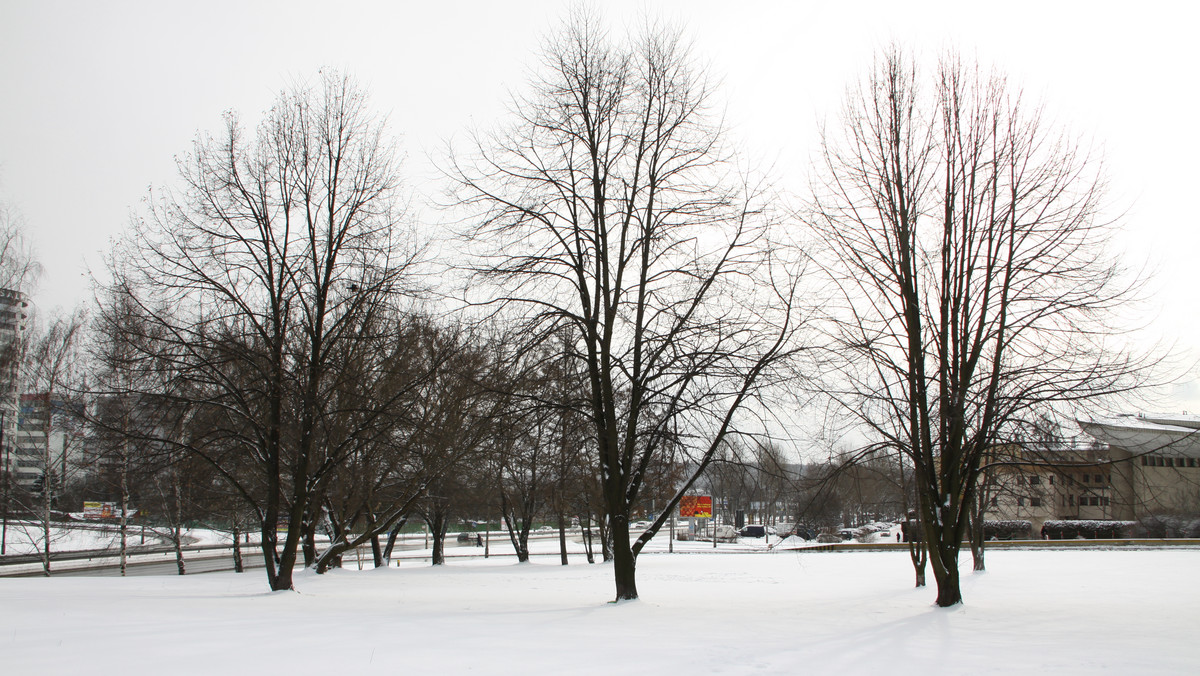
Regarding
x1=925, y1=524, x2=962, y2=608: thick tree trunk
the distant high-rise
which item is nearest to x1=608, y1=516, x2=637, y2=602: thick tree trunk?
x1=925, y1=524, x2=962, y2=608: thick tree trunk

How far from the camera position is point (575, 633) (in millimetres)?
8516

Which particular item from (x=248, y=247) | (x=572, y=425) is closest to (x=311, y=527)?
(x=248, y=247)

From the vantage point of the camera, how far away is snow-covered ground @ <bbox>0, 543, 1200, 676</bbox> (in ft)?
21.7

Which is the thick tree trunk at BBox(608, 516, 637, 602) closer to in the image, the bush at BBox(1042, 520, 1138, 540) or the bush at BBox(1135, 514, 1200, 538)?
the bush at BBox(1135, 514, 1200, 538)

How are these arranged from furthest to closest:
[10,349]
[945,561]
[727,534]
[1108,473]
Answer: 1. [727,534]
2. [10,349]
3. [945,561]
4. [1108,473]

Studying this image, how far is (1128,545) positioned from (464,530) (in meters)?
68.2

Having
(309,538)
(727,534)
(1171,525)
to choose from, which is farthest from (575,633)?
(727,534)

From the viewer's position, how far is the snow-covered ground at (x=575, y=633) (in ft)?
21.7

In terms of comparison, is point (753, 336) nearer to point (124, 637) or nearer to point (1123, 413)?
point (1123, 413)

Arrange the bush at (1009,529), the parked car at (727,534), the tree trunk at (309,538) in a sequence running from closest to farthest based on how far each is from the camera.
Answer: the tree trunk at (309,538) < the bush at (1009,529) < the parked car at (727,534)

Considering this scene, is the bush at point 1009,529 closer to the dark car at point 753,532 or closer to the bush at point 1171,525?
the bush at point 1171,525

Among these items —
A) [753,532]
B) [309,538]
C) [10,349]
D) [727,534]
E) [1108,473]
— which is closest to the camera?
[1108,473]

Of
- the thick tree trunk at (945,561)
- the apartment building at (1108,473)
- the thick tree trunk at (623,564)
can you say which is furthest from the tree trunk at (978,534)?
the thick tree trunk at (623,564)

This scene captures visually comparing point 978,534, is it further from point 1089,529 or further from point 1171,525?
point 1089,529
